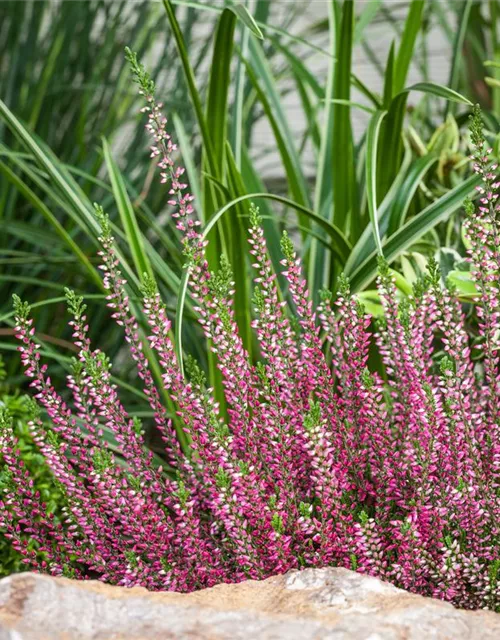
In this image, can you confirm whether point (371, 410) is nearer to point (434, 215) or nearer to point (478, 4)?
point (434, 215)

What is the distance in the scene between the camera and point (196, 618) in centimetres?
63

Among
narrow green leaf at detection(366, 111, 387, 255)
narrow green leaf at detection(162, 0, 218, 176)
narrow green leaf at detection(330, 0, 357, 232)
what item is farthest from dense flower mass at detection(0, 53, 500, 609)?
narrow green leaf at detection(330, 0, 357, 232)

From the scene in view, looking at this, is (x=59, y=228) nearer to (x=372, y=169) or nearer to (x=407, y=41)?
(x=372, y=169)

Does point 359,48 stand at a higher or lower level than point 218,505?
higher

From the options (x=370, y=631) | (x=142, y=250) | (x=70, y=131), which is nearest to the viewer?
(x=370, y=631)

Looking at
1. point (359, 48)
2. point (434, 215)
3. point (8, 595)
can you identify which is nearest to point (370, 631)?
point (8, 595)

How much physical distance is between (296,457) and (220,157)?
45 centimetres

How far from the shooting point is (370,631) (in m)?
0.62

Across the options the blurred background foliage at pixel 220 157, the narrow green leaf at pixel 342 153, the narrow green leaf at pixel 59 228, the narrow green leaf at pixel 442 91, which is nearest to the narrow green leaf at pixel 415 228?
the blurred background foliage at pixel 220 157

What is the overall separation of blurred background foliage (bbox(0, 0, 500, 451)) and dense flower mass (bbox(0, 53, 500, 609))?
84 millimetres

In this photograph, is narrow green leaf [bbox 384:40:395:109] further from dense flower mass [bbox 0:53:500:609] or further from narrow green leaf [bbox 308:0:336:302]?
dense flower mass [bbox 0:53:500:609]

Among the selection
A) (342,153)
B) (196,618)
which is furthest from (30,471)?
(196,618)

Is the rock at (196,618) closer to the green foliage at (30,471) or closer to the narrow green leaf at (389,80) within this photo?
the green foliage at (30,471)

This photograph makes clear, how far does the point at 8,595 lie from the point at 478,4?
202 centimetres
